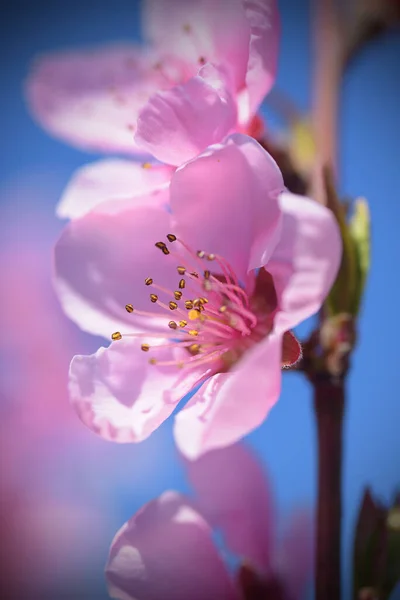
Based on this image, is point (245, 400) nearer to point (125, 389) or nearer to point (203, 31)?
point (125, 389)

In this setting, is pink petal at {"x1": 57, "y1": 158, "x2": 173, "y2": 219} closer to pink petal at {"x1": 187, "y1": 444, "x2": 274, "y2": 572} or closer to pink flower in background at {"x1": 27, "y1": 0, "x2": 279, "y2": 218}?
pink flower in background at {"x1": 27, "y1": 0, "x2": 279, "y2": 218}

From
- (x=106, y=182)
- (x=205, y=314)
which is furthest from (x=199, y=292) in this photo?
(x=106, y=182)

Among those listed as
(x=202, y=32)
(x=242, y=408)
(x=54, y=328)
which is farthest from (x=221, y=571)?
(x=202, y=32)

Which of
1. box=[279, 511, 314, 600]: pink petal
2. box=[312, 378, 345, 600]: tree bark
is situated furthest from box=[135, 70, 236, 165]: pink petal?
box=[279, 511, 314, 600]: pink petal

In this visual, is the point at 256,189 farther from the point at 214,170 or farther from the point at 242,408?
the point at 242,408

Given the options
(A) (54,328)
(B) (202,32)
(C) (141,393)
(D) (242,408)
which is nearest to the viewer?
(D) (242,408)
